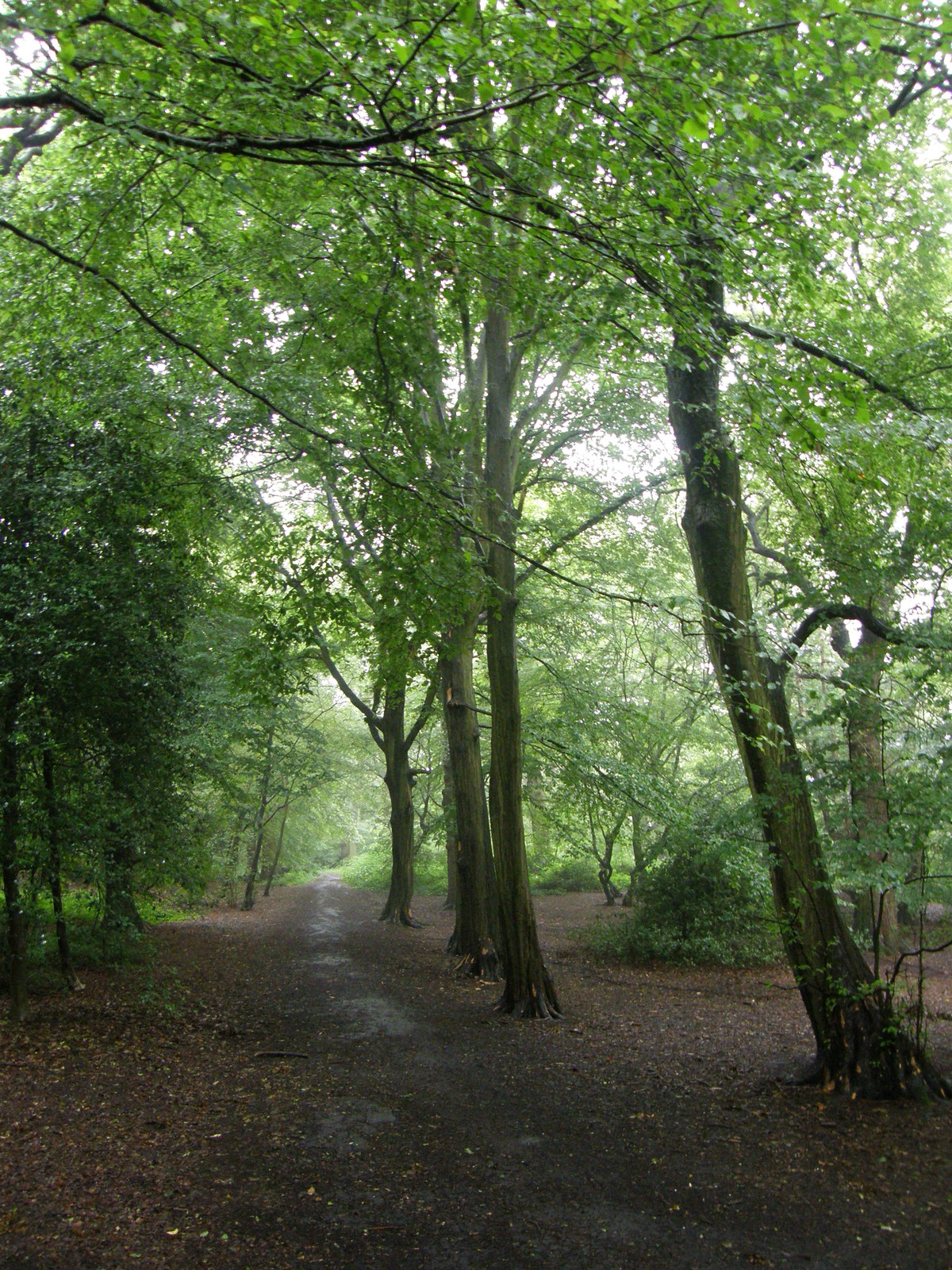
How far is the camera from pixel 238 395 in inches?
381

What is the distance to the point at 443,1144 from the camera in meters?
5.43

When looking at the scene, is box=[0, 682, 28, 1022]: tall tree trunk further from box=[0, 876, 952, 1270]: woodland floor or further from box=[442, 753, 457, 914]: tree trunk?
box=[442, 753, 457, 914]: tree trunk

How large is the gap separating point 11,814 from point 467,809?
21.0 ft

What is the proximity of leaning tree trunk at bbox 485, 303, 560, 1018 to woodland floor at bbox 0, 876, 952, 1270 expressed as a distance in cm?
51

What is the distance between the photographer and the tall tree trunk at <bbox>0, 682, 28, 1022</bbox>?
7.62 meters

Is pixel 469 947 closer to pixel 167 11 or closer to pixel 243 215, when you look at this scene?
pixel 243 215

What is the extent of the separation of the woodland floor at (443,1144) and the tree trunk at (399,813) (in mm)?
8665

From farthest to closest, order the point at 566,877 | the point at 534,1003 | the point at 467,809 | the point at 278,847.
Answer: the point at 278,847 → the point at 566,877 → the point at 467,809 → the point at 534,1003

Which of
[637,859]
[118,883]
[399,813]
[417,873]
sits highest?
[399,813]

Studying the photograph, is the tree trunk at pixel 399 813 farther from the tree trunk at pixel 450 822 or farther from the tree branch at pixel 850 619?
the tree branch at pixel 850 619

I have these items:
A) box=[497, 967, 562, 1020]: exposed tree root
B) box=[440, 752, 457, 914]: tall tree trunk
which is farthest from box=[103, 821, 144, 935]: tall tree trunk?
box=[440, 752, 457, 914]: tall tree trunk

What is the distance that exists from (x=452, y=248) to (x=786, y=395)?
2.61 m

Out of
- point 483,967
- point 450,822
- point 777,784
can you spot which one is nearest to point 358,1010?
point 483,967

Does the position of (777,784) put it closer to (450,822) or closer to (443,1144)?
(443,1144)
